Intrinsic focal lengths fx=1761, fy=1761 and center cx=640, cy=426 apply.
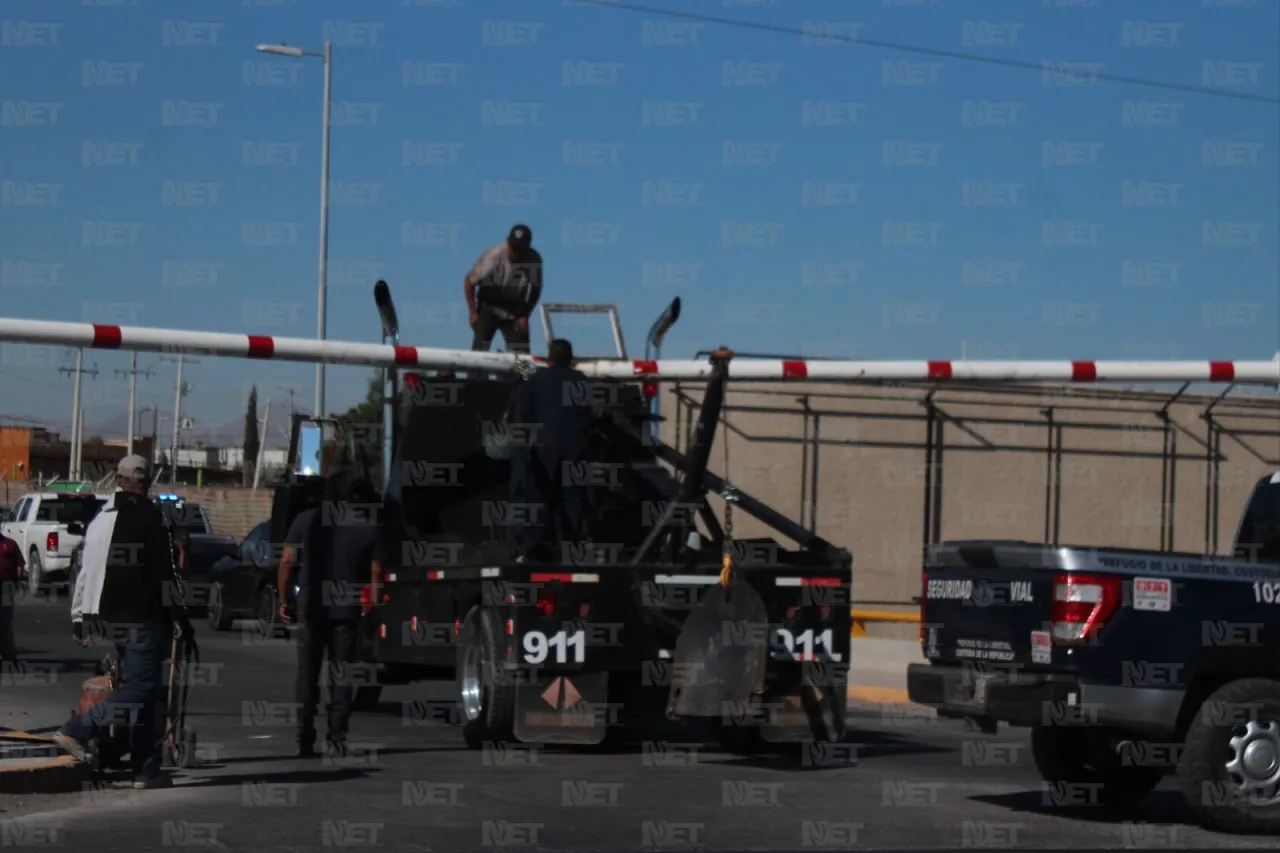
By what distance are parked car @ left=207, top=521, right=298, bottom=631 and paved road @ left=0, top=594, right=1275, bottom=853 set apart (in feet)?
37.0

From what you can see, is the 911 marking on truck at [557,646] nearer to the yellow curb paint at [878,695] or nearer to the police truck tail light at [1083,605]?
the police truck tail light at [1083,605]

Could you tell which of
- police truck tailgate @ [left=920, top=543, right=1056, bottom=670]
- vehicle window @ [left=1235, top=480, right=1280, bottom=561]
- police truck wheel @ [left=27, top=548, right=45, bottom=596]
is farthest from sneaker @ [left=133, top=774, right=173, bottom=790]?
police truck wheel @ [left=27, top=548, right=45, bottom=596]

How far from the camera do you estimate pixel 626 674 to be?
40.7 feet

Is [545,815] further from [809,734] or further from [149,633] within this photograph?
[809,734]

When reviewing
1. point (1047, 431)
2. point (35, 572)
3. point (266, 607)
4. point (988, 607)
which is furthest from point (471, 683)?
point (35, 572)

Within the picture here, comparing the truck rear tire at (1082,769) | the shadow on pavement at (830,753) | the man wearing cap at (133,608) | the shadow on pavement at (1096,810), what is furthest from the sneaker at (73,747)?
the truck rear tire at (1082,769)

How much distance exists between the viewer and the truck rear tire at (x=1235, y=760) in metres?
9.50

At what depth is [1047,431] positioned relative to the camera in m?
25.9

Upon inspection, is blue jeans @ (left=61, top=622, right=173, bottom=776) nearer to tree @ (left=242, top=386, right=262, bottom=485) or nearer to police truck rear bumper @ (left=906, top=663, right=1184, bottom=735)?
police truck rear bumper @ (left=906, top=663, right=1184, bottom=735)

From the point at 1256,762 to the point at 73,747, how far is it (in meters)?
6.72

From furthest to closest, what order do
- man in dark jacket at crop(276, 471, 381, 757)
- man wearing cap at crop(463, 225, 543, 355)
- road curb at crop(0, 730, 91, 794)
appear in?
1. man wearing cap at crop(463, 225, 543, 355)
2. man in dark jacket at crop(276, 471, 381, 757)
3. road curb at crop(0, 730, 91, 794)

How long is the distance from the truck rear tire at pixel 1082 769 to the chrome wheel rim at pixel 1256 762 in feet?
4.31

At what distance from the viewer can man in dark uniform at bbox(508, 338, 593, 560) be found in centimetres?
1298

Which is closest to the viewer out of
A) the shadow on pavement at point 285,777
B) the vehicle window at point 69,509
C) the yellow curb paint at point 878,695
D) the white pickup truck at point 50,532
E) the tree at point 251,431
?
the shadow on pavement at point 285,777
